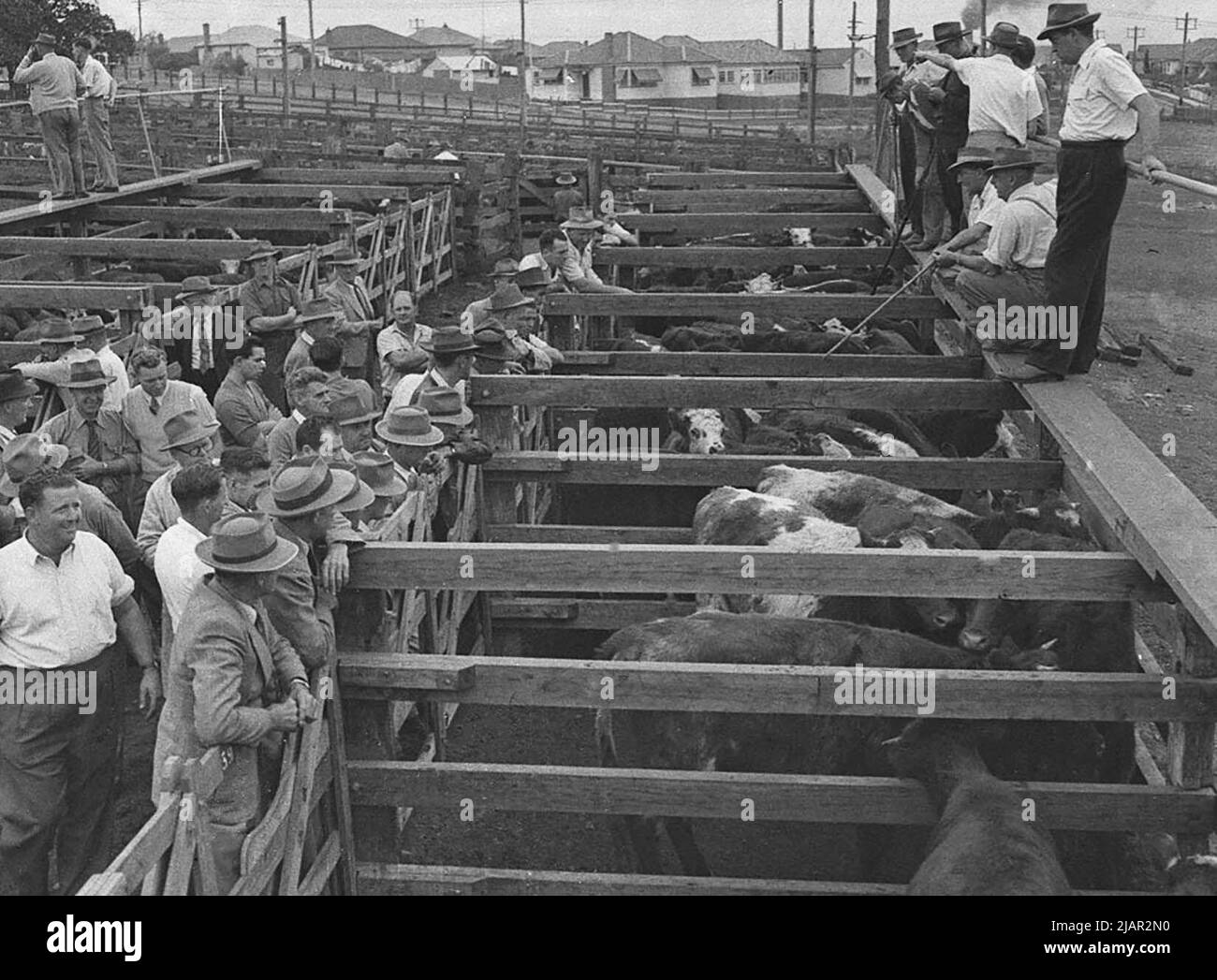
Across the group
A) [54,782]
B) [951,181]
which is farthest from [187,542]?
[951,181]

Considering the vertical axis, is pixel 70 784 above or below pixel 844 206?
below

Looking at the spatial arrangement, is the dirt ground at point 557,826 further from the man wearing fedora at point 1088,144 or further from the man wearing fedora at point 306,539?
the man wearing fedora at point 1088,144

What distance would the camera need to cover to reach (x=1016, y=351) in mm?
8594

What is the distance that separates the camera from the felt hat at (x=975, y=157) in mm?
9945

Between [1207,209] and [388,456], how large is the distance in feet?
96.2

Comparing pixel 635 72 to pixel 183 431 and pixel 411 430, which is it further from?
pixel 411 430

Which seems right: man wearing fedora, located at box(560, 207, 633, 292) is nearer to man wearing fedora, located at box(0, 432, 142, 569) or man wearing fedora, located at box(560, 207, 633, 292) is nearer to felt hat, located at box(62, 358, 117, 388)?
felt hat, located at box(62, 358, 117, 388)

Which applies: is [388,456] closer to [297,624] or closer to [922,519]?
[297,624]

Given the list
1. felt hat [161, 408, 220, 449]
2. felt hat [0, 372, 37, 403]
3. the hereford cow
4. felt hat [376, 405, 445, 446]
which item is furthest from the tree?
the hereford cow

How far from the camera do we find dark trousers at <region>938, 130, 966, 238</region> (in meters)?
12.1

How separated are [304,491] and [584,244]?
1194 centimetres

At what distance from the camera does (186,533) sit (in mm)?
5672

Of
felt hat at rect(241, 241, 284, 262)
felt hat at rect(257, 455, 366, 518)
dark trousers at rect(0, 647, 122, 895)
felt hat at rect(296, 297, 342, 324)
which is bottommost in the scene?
dark trousers at rect(0, 647, 122, 895)
